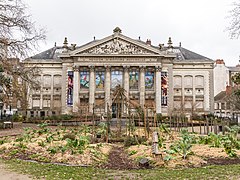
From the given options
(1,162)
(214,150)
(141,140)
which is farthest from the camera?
(141,140)

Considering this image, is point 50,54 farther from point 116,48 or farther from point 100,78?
point 116,48

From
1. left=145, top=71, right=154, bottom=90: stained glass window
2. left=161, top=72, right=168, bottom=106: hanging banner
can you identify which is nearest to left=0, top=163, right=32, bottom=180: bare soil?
left=145, top=71, right=154, bottom=90: stained glass window

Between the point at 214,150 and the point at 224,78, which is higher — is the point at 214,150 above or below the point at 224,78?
below

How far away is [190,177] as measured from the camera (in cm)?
898

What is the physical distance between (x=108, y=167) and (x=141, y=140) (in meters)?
6.55

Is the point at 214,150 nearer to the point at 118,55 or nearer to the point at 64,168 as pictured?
the point at 64,168

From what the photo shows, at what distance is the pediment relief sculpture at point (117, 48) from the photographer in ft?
184

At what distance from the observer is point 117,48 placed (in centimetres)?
5631

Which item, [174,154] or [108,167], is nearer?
[108,167]

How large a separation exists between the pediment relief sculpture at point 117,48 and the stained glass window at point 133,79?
12.5 ft

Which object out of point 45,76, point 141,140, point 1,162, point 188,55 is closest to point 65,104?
point 45,76

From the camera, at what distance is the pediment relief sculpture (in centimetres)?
5622

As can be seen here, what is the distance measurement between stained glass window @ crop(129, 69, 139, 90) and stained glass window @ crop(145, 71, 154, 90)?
1.91 m

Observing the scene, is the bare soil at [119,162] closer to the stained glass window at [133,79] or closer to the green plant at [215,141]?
the green plant at [215,141]
